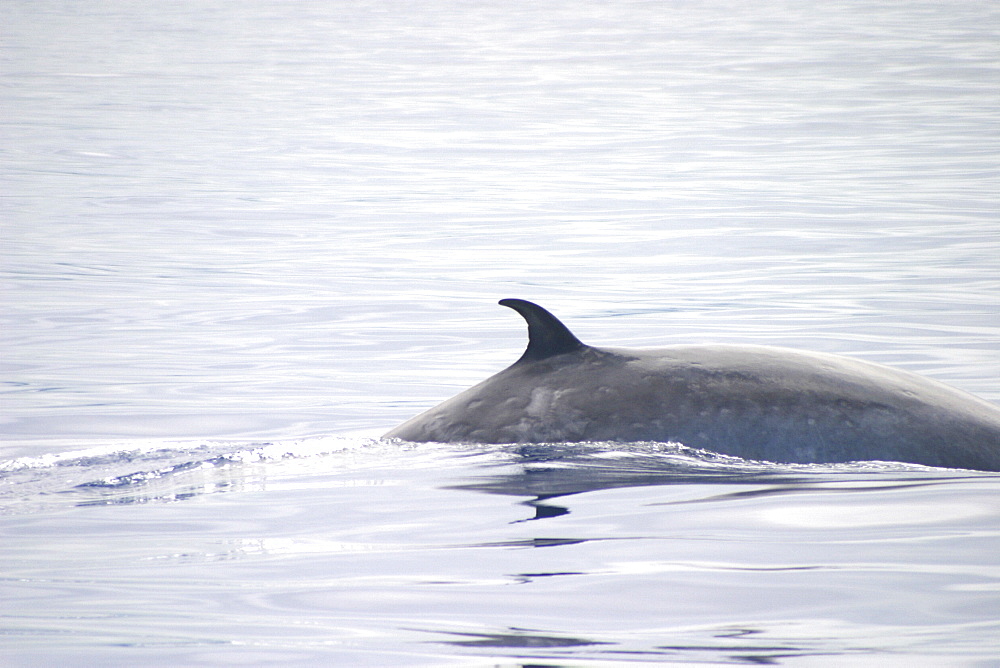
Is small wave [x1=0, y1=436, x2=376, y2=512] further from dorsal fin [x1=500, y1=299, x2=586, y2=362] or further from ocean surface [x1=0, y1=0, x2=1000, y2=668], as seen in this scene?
dorsal fin [x1=500, y1=299, x2=586, y2=362]

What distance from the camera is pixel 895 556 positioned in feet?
18.3

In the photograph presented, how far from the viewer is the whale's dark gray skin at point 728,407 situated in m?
6.68

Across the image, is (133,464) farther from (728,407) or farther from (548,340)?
(728,407)

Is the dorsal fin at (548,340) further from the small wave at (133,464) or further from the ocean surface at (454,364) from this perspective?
the small wave at (133,464)

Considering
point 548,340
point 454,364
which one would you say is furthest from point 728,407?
point 454,364

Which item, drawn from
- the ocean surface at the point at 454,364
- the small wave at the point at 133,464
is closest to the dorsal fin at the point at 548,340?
the ocean surface at the point at 454,364

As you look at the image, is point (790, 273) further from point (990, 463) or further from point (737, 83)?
point (737, 83)

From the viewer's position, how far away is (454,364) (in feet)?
37.7

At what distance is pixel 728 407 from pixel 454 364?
4914 millimetres

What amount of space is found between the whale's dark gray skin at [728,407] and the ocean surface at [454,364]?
0.10m

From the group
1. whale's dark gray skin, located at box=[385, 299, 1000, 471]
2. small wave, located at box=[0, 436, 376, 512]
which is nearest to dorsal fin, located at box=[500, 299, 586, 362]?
whale's dark gray skin, located at box=[385, 299, 1000, 471]

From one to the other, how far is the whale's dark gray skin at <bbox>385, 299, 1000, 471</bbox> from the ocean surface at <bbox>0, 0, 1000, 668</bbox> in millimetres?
100

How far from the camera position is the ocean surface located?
4.99 metres

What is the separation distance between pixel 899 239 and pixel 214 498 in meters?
12.1
